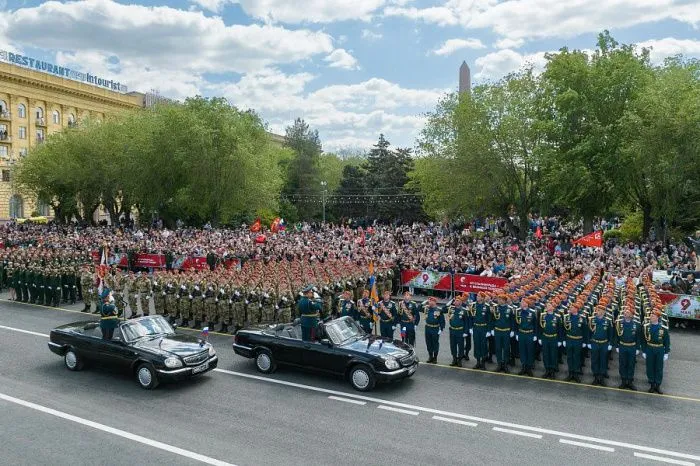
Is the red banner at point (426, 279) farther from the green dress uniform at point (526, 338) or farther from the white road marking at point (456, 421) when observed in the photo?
the white road marking at point (456, 421)

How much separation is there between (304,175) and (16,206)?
33.7 metres

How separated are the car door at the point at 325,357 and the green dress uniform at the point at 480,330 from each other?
10.6ft

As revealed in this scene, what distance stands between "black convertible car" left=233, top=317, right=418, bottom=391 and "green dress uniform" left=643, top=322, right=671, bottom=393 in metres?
4.59

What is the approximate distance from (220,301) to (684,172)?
23.2m

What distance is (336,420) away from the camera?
32.0 ft

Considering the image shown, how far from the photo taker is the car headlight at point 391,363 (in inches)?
435

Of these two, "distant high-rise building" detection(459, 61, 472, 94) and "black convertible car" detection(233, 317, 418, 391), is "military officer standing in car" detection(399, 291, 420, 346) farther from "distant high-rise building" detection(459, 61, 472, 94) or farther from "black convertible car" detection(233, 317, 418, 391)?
"distant high-rise building" detection(459, 61, 472, 94)

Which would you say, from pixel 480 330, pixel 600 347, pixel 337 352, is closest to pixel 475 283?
pixel 480 330

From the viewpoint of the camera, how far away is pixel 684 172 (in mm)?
27188

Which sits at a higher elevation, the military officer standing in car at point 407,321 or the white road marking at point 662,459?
the military officer standing in car at point 407,321

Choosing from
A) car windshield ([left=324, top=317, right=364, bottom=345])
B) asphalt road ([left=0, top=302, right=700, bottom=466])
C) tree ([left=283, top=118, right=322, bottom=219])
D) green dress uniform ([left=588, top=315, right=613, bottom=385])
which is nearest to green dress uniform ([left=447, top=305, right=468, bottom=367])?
asphalt road ([left=0, top=302, right=700, bottom=466])

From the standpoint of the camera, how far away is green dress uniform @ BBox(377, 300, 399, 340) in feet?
45.0

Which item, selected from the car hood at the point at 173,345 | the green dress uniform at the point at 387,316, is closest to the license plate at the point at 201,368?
the car hood at the point at 173,345

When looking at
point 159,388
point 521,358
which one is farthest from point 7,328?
point 521,358
